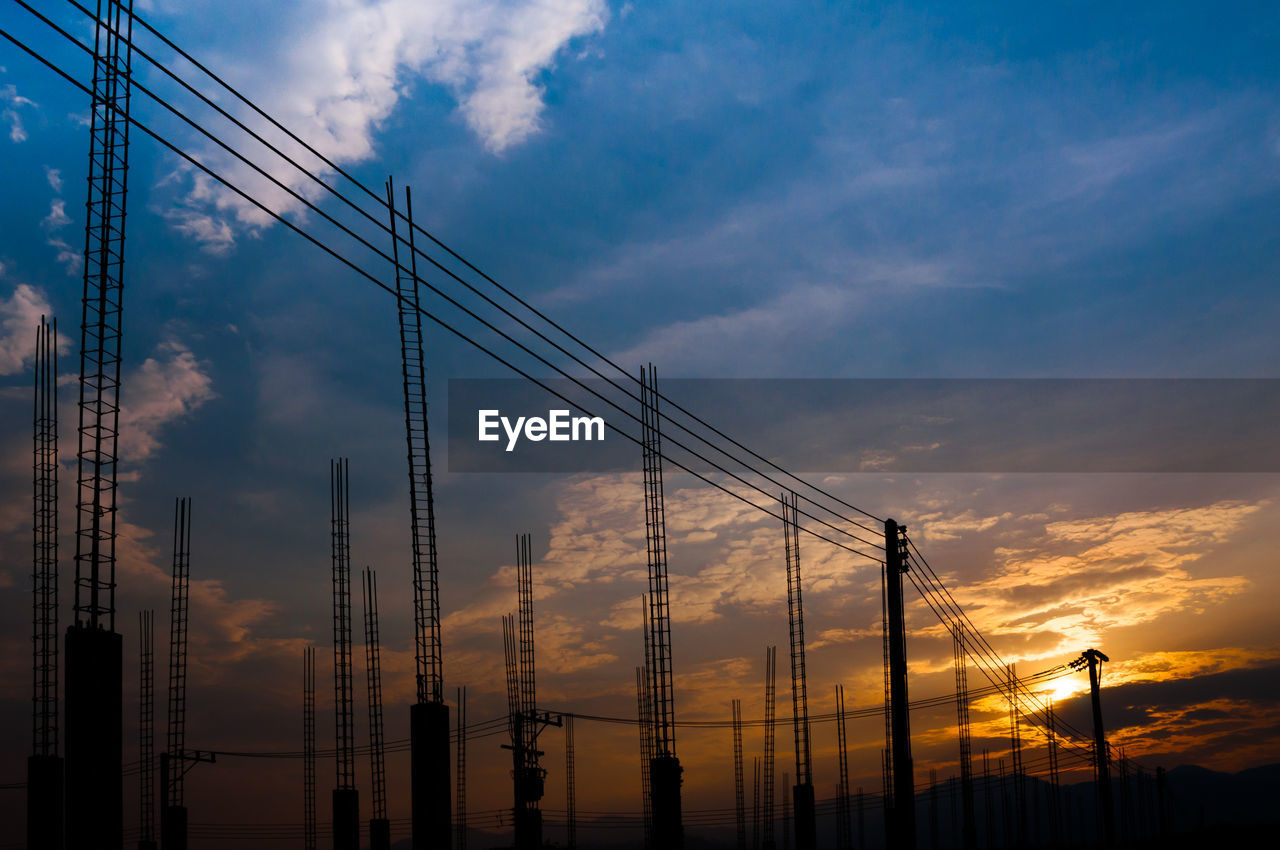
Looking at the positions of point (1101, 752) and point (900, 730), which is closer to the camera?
point (900, 730)

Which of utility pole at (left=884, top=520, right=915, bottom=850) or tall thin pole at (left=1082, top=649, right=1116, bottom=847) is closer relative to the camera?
utility pole at (left=884, top=520, right=915, bottom=850)

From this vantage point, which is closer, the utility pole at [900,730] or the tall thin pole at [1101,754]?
the utility pole at [900,730]

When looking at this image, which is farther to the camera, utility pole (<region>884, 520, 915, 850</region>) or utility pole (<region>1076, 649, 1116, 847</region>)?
utility pole (<region>1076, 649, 1116, 847</region>)

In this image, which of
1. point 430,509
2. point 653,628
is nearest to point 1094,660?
point 653,628

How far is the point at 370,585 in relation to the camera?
1591 inches

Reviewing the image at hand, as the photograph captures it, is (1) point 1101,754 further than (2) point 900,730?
Yes

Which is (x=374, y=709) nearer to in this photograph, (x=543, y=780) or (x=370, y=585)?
(x=370, y=585)

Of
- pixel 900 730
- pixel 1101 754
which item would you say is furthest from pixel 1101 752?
pixel 900 730

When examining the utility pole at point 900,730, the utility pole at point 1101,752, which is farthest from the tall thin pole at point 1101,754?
the utility pole at point 900,730

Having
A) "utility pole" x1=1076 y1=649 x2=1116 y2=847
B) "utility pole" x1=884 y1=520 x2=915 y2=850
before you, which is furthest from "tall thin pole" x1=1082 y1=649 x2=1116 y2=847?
"utility pole" x1=884 y1=520 x2=915 y2=850

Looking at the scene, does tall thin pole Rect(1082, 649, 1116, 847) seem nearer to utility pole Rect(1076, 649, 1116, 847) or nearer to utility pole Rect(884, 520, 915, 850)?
utility pole Rect(1076, 649, 1116, 847)

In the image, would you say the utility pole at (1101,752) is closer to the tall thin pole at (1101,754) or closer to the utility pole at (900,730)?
the tall thin pole at (1101,754)

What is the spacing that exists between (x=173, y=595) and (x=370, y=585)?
667cm

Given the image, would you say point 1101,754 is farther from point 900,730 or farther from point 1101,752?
point 900,730
